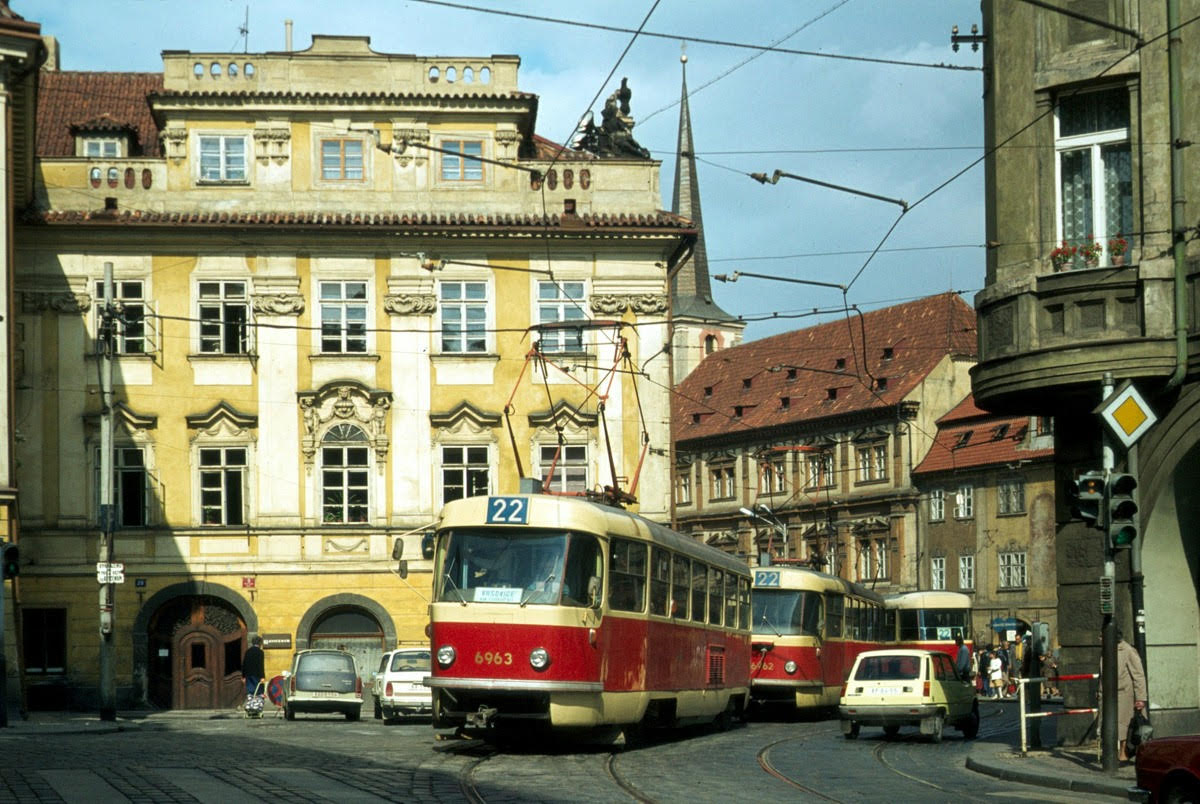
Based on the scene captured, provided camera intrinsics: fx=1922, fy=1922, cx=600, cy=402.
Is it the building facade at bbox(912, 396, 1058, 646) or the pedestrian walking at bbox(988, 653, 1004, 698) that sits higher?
the building facade at bbox(912, 396, 1058, 646)

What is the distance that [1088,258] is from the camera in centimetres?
2133

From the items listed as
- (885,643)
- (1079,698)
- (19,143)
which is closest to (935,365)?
(885,643)

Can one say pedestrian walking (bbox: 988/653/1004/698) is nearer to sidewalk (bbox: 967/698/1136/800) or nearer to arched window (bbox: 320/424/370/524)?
arched window (bbox: 320/424/370/524)

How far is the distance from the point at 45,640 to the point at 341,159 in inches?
505

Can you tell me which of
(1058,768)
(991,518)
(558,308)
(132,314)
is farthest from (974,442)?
(1058,768)

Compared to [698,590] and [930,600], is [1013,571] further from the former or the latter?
[698,590]

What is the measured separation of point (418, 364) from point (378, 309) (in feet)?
5.27

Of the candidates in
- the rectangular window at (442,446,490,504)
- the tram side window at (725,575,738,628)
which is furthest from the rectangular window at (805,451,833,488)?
the tram side window at (725,575,738,628)

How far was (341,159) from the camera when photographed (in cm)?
4491

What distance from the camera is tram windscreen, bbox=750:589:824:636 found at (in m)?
35.4

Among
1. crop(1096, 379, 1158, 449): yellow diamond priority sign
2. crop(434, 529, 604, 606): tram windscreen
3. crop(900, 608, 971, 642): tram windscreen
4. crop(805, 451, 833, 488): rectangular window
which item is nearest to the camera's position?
crop(1096, 379, 1158, 449): yellow diamond priority sign

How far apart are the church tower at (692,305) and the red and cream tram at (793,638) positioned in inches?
3520

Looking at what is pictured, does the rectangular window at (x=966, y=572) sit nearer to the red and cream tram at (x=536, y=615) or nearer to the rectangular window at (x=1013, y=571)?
the rectangular window at (x=1013, y=571)

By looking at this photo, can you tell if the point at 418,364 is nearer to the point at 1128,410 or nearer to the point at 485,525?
the point at 485,525
